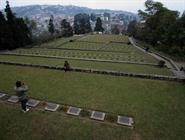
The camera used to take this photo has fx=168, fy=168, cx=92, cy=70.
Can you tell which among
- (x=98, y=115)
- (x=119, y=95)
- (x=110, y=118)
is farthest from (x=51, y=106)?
(x=119, y=95)

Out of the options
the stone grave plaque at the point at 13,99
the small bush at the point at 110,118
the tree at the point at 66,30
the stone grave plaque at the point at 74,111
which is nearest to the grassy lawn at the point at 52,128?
the stone grave plaque at the point at 74,111

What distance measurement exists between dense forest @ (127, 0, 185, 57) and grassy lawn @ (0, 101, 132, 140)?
1654 centimetres

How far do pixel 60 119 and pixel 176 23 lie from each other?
66.6 feet

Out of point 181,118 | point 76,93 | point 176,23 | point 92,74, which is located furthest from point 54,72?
point 176,23

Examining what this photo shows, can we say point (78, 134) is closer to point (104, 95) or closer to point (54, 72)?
point (104, 95)

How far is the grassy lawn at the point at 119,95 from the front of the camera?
19.7 feet

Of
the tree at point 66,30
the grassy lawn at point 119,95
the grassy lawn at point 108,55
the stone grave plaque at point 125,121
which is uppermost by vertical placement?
the stone grave plaque at point 125,121

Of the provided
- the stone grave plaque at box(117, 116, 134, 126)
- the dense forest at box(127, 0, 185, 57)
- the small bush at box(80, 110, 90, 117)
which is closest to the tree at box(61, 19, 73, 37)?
the dense forest at box(127, 0, 185, 57)

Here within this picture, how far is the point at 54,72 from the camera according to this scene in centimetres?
1175

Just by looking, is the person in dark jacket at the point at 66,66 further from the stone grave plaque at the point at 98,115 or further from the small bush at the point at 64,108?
the stone grave plaque at the point at 98,115

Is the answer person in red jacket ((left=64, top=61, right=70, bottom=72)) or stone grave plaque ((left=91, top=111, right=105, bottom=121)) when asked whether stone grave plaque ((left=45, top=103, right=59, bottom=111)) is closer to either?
stone grave plaque ((left=91, top=111, right=105, bottom=121))

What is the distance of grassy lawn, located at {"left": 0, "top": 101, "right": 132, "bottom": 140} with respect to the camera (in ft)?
17.7

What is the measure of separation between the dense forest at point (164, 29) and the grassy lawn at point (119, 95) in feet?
40.0

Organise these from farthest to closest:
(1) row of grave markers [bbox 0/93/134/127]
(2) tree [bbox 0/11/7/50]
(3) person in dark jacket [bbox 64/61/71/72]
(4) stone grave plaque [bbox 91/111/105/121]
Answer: (2) tree [bbox 0/11/7/50] < (3) person in dark jacket [bbox 64/61/71/72] < (4) stone grave plaque [bbox 91/111/105/121] < (1) row of grave markers [bbox 0/93/134/127]
